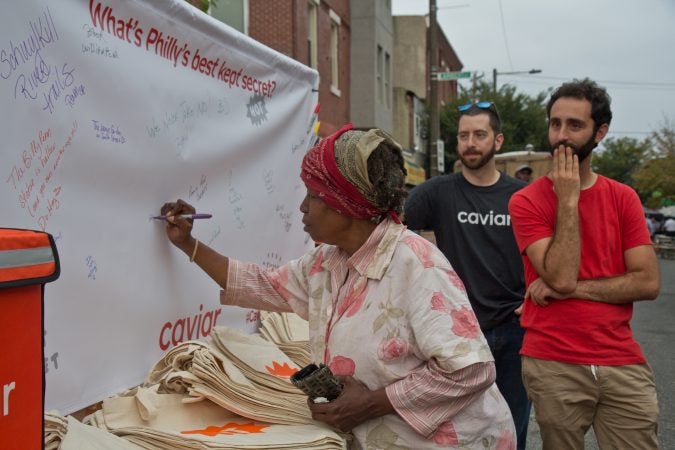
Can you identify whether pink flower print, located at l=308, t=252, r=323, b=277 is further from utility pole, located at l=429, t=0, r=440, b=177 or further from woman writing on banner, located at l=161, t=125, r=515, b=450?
utility pole, located at l=429, t=0, r=440, b=177

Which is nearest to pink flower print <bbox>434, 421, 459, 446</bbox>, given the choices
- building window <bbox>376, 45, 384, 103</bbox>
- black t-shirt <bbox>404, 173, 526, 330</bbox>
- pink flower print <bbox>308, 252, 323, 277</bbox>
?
pink flower print <bbox>308, 252, 323, 277</bbox>

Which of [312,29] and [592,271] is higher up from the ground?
[312,29]

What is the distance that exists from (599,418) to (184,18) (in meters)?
2.15

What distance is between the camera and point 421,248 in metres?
2.10

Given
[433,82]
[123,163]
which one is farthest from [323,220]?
[433,82]

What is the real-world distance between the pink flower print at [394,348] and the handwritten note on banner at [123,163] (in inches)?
33.5

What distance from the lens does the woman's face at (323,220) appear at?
2141mm

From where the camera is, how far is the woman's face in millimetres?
2141

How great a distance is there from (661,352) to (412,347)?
7.12 meters

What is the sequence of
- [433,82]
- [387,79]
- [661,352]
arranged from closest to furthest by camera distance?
1. [661,352]
2. [433,82]
3. [387,79]

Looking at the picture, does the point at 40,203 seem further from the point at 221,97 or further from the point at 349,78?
the point at 349,78

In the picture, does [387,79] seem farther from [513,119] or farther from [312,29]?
[513,119]

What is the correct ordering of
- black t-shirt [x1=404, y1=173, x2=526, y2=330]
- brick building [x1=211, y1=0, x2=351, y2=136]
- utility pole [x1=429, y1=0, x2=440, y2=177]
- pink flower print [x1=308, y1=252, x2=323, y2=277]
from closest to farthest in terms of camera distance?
pink flower print [x1=308, y1=252, x2=323, y2=277], black t-shirt [x1=404, y1=173, x2=526, y2=330], brick building [x1=211, y1=0, x2=351, y2=136], utility pole [x1=429, y1=0, x2=440, y2=177]

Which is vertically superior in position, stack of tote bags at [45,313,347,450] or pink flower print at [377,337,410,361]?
pink flower print at [377,337,410,361]
